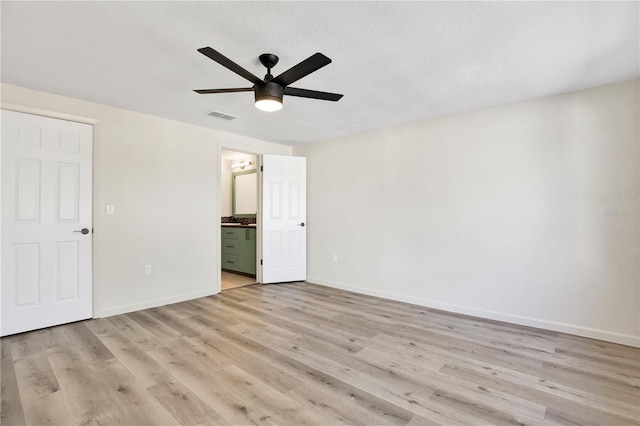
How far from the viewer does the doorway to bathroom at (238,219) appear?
5395mm

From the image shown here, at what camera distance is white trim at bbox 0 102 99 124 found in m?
2.78

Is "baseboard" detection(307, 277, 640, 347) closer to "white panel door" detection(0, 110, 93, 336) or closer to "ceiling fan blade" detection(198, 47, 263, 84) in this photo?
"ceiling fan blade" detection(198, 47, 263, 84)

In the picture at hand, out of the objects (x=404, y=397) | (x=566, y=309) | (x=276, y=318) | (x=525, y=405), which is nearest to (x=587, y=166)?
(x=566, y=309)

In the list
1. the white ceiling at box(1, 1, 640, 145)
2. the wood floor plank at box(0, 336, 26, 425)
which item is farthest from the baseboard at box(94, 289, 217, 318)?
the white ceiling at box(1, 1, 640, 145)

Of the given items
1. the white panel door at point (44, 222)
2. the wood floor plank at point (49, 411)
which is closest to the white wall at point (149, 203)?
the white panel door at point (44, 222)

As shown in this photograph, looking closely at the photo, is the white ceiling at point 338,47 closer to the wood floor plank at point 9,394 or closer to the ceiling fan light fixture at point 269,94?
the ceiling fan light fixture at point 269,94

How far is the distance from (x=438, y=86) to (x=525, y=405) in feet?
8.44

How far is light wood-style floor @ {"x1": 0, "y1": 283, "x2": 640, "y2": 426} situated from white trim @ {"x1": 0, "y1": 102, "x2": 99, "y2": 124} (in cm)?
211

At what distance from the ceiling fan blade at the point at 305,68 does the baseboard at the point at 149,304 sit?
308 centimetres

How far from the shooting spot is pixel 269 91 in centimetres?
218

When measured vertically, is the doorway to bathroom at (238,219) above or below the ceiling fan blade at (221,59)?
below

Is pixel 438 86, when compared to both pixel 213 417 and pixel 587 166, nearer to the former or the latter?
pixel 587 166

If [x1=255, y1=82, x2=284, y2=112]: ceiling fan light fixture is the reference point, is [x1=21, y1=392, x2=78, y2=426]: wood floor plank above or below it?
below

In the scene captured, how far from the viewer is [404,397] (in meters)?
1.87
